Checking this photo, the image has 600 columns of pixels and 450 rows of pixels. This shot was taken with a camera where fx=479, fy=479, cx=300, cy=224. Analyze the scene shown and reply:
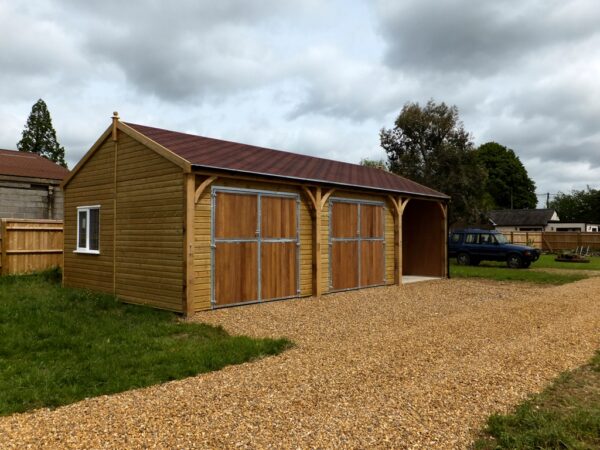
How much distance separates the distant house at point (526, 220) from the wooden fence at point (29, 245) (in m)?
47.9

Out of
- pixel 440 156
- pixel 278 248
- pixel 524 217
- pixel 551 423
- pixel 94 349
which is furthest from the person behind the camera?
pixel 524 217

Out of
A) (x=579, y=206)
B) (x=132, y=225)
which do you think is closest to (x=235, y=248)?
(x=132, y=225)

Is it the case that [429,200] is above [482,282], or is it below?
above

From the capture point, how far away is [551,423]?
4.02 metres

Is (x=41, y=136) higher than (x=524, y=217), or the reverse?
(x=41, y=136)

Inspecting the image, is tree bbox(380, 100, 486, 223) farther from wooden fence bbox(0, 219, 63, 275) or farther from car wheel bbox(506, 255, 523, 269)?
wooden fence bbox(0, 219, 63, 275)

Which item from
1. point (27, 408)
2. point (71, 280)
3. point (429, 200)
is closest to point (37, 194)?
point (71, 280)

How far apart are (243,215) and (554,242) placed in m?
33.4

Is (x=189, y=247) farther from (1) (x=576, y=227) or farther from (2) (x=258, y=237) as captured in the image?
(1) (x=576, y=227)

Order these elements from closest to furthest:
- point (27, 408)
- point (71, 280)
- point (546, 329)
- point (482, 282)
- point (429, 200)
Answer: point (27, 408), point (546, 329), point (71, 280), point (482, 282), point (429, 200)

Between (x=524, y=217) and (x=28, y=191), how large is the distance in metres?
51.1

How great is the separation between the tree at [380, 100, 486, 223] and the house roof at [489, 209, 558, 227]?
73.7 ft

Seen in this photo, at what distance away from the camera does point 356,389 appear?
499 cm

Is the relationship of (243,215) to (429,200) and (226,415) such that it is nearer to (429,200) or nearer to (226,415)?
(226,415)
